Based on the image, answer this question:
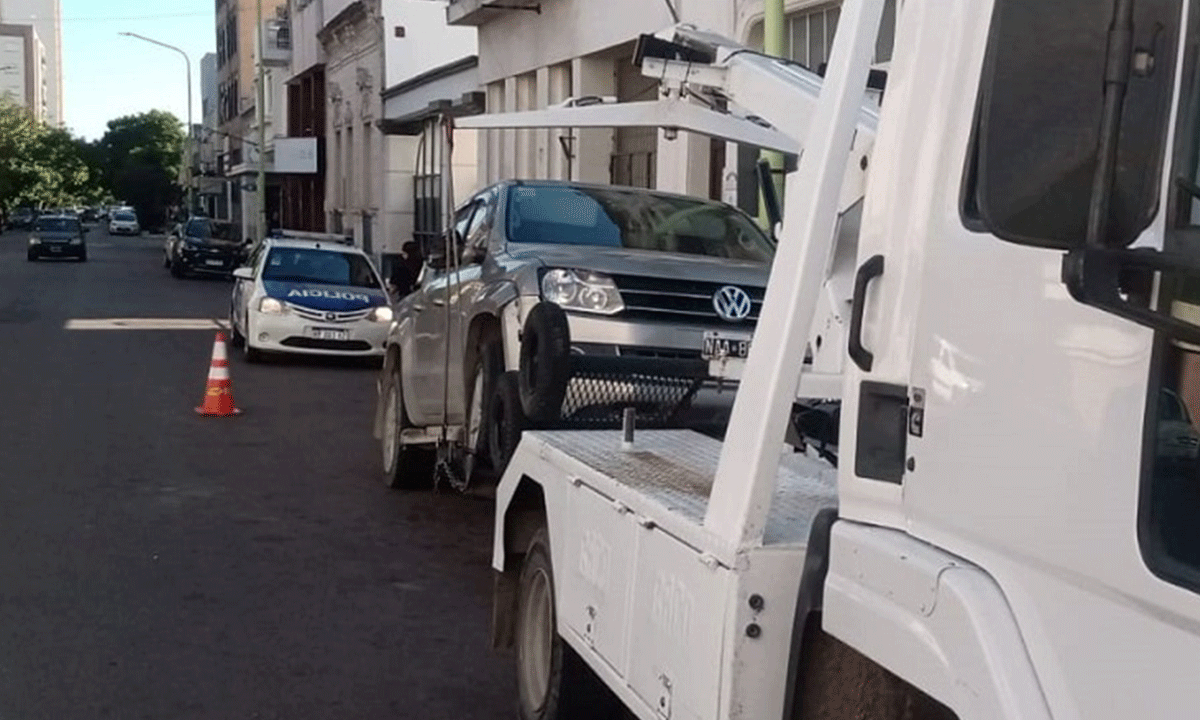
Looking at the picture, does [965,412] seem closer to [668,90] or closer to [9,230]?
[668,90]

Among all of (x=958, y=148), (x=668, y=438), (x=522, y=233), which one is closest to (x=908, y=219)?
(x=958, y=148)

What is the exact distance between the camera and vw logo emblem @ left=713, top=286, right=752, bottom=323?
826 cm

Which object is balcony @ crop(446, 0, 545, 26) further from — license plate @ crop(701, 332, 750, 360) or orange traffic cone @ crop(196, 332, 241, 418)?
license plate @ crop(701, 332, 750, 360)

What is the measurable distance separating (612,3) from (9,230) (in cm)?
8899

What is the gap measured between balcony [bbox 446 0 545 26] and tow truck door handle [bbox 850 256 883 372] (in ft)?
76.4

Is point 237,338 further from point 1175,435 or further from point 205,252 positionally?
point 205,252

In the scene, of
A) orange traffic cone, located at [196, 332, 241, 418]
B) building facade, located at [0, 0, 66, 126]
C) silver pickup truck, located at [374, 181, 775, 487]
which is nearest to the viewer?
silver pickup truck, located at [374, 181, 775, 487]

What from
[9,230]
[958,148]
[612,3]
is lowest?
[9,230]

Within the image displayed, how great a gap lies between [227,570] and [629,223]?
9.93 ft

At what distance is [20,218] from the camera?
11081 cm

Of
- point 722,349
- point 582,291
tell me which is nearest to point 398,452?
point 582,291

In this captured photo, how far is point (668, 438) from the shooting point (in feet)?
17.5

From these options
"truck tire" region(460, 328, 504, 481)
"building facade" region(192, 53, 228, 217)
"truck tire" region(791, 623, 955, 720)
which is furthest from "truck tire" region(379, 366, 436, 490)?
"building facade" region(192, 53, 228, 217)

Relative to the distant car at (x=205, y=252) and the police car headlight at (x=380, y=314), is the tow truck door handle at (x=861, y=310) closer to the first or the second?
the police car headlight at (x=380, y=314)
